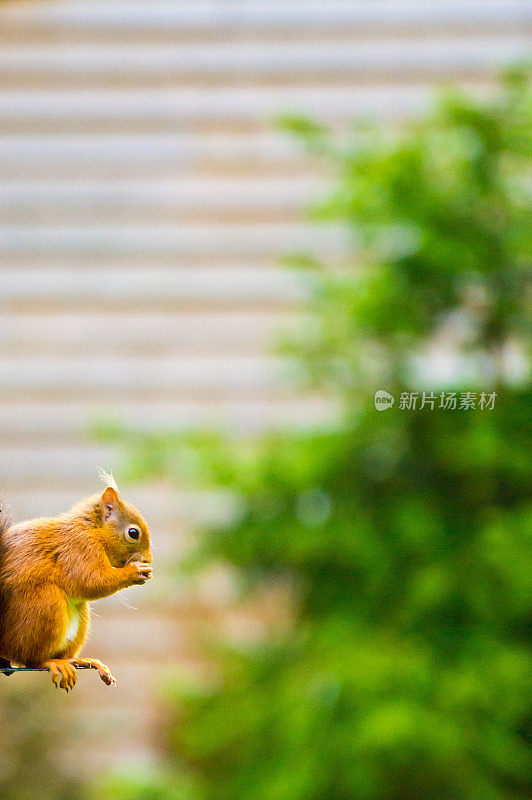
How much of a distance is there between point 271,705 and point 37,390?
1.83 meters

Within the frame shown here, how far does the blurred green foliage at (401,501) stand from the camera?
212cm

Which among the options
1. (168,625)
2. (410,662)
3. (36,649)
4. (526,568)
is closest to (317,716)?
(410,662)

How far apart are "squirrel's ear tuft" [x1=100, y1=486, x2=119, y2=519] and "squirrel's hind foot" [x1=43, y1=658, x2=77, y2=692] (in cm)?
5

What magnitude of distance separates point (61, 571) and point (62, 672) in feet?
0.11

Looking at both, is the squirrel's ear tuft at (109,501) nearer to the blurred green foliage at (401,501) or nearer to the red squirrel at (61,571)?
the red squirrel at (61,571)

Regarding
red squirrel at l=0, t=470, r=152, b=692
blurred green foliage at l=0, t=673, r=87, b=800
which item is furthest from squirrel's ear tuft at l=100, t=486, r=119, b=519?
blurred green foliage at l=0, t=673, r=87, b=800

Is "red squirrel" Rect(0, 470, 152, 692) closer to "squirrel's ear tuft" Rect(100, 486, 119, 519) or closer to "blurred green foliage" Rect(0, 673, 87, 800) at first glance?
"squirrel's ear tuft" Rect(100, 486, 119, 519)

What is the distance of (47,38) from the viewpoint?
379 cm

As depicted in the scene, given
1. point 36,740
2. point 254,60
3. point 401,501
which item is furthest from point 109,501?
point 254,60

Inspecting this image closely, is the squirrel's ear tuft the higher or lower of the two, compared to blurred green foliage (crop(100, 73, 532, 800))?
lower

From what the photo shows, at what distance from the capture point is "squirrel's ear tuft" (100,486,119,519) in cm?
30

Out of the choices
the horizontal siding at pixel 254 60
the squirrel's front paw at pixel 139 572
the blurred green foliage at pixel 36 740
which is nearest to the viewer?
the squirrel's front paw at pixel 139 572

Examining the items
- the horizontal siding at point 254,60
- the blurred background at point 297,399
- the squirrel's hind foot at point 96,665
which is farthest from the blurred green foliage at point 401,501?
the squirrel's hind foot at point 96,665

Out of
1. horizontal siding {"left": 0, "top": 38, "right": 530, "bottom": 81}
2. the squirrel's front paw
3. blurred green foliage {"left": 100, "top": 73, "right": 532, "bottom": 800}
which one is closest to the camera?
the squirrel's front paw
